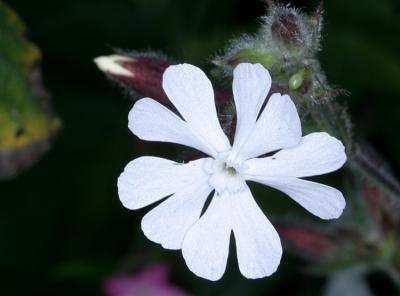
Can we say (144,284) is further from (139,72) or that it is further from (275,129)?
(275,129)

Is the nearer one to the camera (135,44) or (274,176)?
(274,176)

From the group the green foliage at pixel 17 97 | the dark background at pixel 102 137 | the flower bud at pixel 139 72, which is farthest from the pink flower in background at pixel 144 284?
the flower bud at pixel 139 72

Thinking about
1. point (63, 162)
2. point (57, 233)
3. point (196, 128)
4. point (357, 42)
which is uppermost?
point (196, 128)

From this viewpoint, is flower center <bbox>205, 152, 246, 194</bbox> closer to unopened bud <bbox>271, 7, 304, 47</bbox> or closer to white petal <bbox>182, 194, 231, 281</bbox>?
white petal <bbox>182, 194, 231, 281</bbox>

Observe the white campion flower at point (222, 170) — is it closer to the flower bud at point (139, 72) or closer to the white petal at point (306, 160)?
the white petal at point (306, 160)

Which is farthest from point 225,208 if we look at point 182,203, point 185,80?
point 185,80

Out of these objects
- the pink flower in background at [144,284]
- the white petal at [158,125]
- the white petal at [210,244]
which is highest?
the white petal at [158,125]

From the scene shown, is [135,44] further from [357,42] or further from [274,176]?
[274,176]
